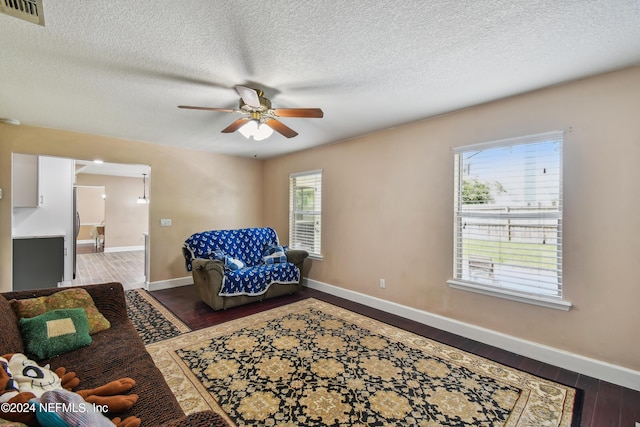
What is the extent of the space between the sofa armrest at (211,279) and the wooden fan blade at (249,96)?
223cm

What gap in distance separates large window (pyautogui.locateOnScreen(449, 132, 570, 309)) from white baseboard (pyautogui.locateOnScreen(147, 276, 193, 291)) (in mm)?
4316

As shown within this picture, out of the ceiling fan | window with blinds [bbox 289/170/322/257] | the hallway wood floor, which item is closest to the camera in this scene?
the ceiling fan

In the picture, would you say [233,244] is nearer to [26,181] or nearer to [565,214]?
[26,181]

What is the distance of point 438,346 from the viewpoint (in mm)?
2689

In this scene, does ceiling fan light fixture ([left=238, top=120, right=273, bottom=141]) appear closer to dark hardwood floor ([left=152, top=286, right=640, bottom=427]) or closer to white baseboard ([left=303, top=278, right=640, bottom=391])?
dark hardwood floor ([left=152, top=286, right=640, bottom=427])

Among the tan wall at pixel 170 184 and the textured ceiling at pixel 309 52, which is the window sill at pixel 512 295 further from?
the tan wall at pixel 170 184

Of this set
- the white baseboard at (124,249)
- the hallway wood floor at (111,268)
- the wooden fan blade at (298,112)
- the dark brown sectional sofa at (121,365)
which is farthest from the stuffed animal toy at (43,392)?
the white baseboard at (124,249)

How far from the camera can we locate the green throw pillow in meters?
1.61

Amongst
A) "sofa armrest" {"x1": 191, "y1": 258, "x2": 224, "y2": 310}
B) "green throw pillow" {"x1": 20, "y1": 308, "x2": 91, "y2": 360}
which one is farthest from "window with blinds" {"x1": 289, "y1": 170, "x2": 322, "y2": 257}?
"green throw pillow" {"x1": 20, "y1": 308, "x2": 91, "y2": 360}

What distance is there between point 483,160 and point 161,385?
321 cm

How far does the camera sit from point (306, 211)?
491 centimetres

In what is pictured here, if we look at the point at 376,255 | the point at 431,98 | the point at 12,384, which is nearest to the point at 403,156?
the point at 431,98

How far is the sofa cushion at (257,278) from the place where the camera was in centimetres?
364

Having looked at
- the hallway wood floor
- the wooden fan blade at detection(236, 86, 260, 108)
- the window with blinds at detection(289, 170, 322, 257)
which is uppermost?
the wooden fan blade at detection(236, 86, 260, 108)
